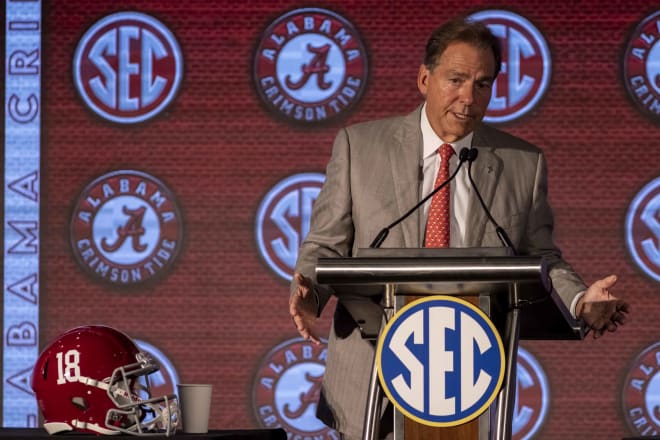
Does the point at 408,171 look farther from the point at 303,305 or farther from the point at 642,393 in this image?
the point at 642,393

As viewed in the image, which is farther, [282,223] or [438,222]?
[282,223]

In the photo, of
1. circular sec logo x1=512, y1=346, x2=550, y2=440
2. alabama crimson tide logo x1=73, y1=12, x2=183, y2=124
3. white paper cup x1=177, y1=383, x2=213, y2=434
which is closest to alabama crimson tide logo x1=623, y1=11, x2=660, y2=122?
circular sec logo x1=512, y1=346, x2=550, y2=440

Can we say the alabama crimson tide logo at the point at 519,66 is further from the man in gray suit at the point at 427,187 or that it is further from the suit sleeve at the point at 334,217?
the suit sleeve at the point at 334,217

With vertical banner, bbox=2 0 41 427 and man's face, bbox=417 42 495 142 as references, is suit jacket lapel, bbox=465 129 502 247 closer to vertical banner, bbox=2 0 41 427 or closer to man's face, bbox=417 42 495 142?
man's face, bbox=417 42 495 142

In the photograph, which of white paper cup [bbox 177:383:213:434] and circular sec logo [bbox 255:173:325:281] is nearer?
white paper cup [bbox 177:383:213:434]

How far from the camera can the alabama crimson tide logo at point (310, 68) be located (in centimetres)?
436

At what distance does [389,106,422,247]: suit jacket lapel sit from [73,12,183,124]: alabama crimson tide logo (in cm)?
209

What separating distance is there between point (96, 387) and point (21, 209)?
7.10 feet

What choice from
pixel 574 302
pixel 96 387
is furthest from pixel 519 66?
pixel 96 387

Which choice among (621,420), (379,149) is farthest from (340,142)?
(621,420)

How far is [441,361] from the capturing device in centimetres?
178

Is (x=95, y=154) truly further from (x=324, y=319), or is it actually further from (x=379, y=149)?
(x=379, y=149)

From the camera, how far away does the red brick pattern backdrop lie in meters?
4.30

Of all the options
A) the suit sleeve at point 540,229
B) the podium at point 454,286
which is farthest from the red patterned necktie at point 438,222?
the podium at point 454,286
